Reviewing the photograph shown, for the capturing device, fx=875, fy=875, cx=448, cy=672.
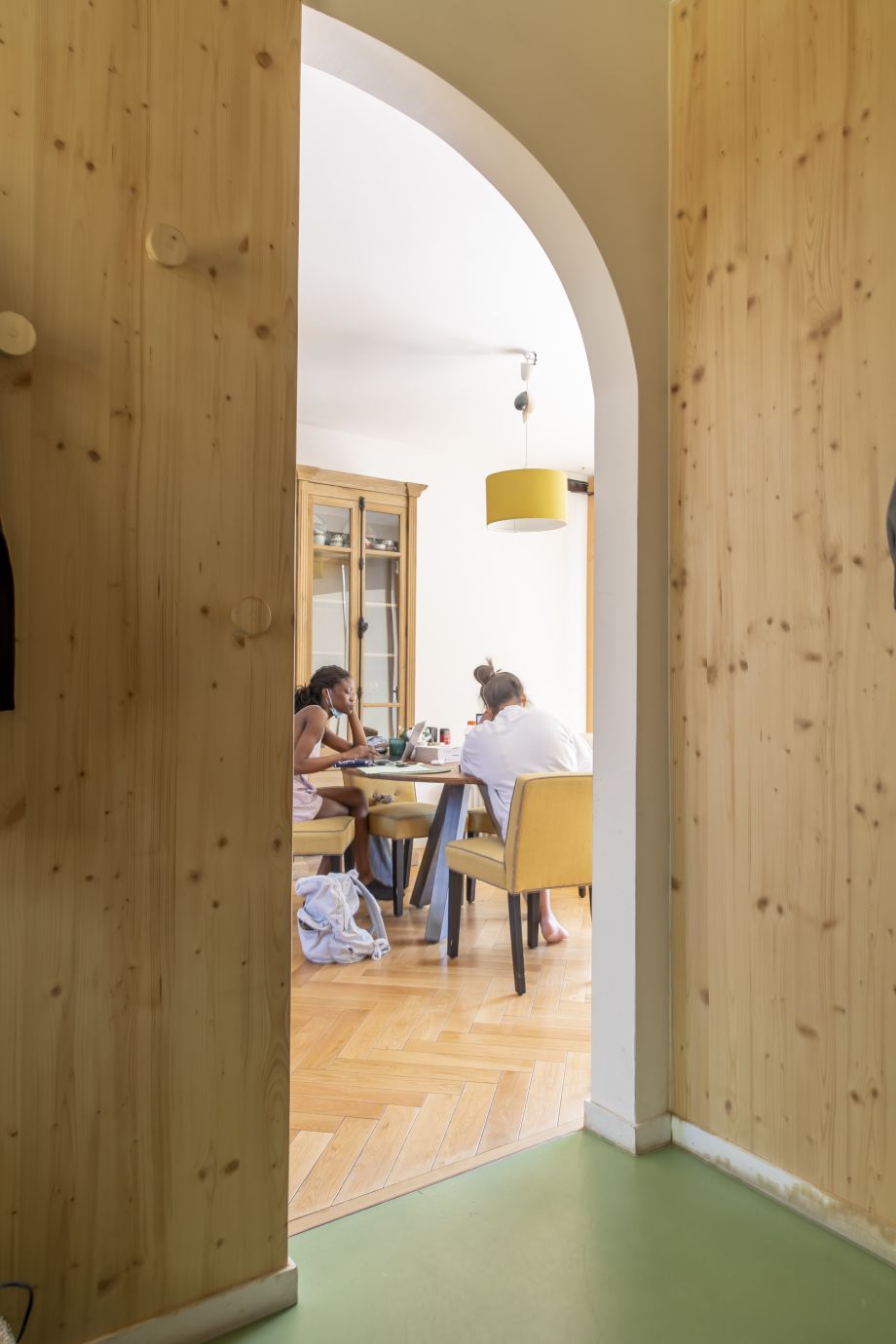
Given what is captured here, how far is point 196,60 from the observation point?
1530 mm

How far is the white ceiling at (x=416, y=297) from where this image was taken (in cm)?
292

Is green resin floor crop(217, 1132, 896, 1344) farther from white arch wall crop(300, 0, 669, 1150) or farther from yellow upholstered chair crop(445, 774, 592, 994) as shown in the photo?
yellow upholstered chair crop(445, 774, 592, 994)

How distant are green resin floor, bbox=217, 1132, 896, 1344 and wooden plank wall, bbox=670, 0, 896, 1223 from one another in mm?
174

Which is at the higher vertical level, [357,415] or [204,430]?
[357,415]

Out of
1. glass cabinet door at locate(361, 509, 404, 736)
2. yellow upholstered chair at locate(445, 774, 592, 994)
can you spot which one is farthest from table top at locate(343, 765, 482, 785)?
glass cabinet door at locate(361, 509, 404, 736)

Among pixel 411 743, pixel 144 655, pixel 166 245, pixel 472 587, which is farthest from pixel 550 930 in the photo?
pixel 166 245

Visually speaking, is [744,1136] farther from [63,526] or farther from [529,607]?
[529,607]

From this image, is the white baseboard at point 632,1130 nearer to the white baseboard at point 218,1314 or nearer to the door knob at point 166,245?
the white baseboard at point 218,1314

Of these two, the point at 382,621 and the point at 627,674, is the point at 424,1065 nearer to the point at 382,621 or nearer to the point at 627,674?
the point at 627,674

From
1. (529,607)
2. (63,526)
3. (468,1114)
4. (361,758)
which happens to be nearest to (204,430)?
(63,526)

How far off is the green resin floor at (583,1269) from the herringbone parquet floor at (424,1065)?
0.51 ft

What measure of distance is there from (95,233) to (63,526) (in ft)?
1.60

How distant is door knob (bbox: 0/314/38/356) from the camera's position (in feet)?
4.33

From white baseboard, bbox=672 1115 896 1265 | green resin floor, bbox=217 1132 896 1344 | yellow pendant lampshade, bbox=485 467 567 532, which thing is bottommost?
green resin floor, bbox=217 1132 896 1344
